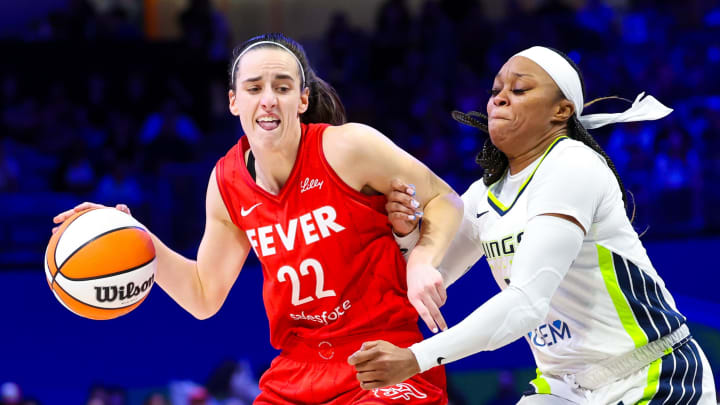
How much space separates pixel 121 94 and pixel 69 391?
3731 millimetres

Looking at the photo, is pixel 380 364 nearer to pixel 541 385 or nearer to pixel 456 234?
pixel 541 385

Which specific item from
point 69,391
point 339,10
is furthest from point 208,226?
point 339,10

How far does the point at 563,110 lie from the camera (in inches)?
104

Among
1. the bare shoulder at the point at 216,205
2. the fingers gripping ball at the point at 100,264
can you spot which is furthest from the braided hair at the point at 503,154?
the fingers gripping ball at the point at 100,264

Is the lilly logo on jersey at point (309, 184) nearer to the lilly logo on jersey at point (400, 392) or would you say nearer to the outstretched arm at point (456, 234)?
the outstretched arm at point (456, 234)

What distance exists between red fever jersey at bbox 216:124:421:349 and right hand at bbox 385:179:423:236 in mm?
77

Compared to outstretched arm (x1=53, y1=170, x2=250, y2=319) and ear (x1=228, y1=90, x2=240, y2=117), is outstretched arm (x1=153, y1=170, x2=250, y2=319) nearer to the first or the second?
outstretched arm (x1=53, y1=170, x2=250, y2=319)

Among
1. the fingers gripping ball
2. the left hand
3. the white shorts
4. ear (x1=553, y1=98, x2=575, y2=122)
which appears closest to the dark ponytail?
the fingers gripping ball

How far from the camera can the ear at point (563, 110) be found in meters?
2.61

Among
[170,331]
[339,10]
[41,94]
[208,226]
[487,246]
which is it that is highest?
[339,10]

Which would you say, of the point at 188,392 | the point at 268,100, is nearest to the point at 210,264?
the point at 268,100

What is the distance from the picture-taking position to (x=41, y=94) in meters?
9.02

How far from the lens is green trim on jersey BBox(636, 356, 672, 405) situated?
8.00 feet

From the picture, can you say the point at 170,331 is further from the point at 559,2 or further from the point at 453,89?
the point at 559,2
